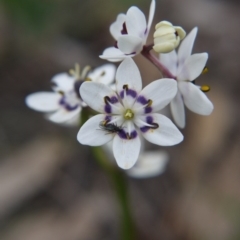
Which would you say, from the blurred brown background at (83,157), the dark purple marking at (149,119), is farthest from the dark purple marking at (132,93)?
the blurred brown background at (83,157)

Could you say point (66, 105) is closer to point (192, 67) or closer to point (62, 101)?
point (62, 101)

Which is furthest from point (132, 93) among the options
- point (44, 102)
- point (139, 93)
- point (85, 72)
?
point (44, 102)

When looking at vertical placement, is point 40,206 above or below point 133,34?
below

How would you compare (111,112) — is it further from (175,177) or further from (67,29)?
(67,29)

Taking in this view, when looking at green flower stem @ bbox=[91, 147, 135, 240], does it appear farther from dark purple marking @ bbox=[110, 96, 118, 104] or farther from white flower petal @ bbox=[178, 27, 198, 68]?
white flower petal @ bbox=[178, 27, 198, 68]

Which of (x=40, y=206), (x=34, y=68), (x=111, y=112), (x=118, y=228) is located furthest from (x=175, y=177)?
(x=111, y=112)

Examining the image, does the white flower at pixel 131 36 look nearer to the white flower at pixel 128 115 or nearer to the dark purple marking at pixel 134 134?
the white flower at pixel 128 115
